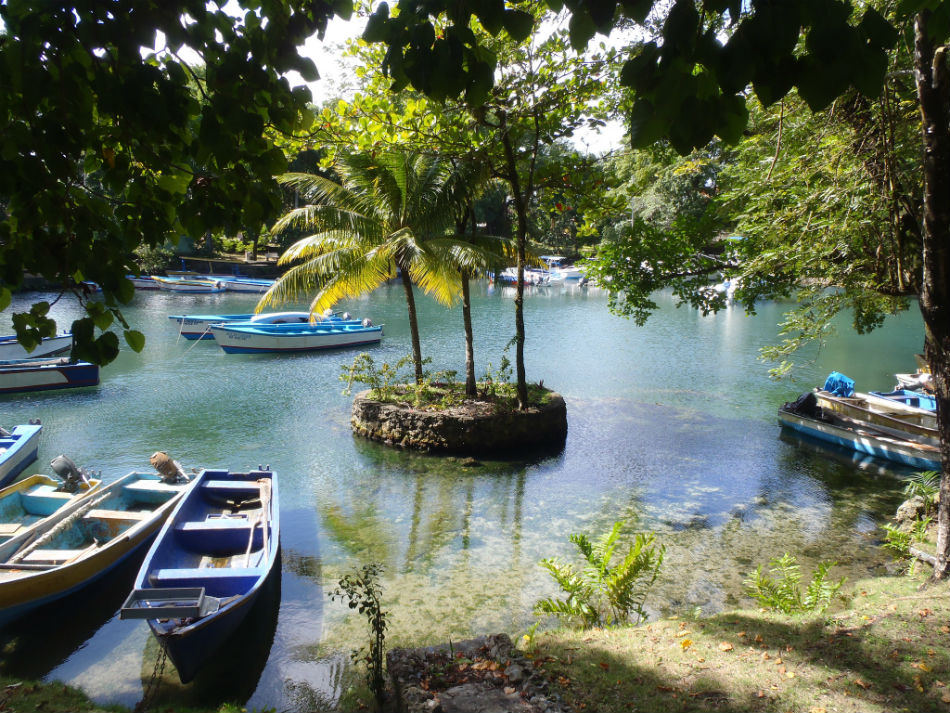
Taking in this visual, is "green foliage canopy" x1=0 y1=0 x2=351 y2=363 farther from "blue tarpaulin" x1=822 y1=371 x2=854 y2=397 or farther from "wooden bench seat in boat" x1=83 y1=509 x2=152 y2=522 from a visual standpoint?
"blue tarpaulin" x1=822 y1=371 x2=854 y2=397

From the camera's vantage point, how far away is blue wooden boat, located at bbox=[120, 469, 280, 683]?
5703mm

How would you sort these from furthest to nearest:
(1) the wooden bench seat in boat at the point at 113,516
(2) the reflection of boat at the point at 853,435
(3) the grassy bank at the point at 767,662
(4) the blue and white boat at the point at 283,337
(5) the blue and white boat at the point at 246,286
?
(5) the blue and white boat at the point at 246,286 → (4) the blue and white boat at the point at 283,337 → (2) the reflection of boat at the point at 853,435 → (1) the wooden bench seat in boat at the point at 113,516 → (3) the grassy bank at the point at 767,662

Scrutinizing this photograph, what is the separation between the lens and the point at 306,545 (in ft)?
29.3

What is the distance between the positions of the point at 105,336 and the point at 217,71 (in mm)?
1464

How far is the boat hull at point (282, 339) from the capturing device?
22938mm

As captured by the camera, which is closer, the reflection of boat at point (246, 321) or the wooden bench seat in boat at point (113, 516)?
the wooden bench seat in boat at point (113, 516)

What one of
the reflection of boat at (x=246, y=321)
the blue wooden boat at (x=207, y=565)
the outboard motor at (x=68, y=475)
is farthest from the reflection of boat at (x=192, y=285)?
the blue wooden boat at (x=207, y=565)

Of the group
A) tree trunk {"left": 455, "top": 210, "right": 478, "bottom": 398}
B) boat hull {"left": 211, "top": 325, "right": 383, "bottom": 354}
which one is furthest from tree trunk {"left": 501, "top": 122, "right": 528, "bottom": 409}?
boat hull {"left": 211, "top": 325, "right": 383, "bottom": 354}

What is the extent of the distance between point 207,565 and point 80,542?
6.00 ft

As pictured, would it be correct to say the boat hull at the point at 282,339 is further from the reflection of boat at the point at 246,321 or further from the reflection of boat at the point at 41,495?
the reflection of boat at the point at 41,495

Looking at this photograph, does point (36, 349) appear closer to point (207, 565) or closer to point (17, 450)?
point (17, 450)

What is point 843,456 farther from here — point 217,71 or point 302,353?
point 302,353

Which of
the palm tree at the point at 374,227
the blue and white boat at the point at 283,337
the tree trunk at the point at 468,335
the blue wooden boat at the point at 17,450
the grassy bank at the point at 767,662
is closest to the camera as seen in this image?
the grassy bank at the point at 767,662

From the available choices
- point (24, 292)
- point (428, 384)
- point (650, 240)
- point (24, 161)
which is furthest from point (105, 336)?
point (24, 292)
